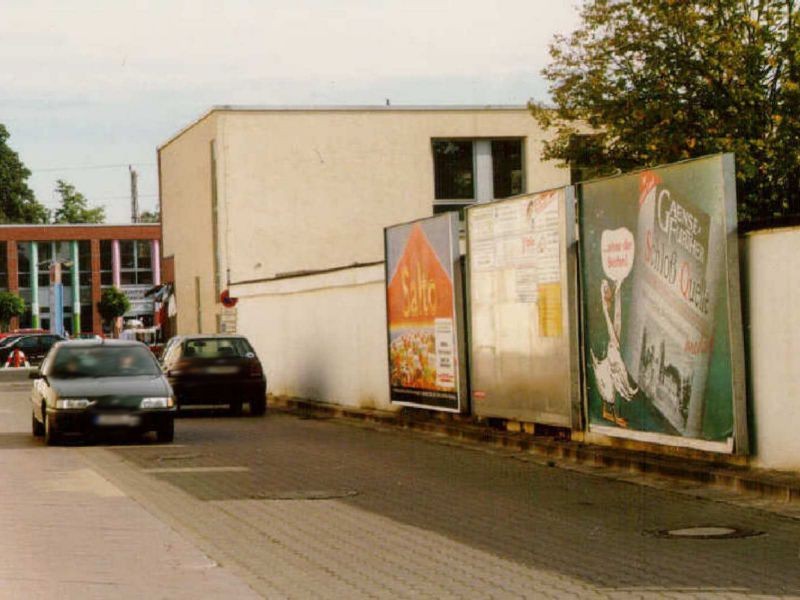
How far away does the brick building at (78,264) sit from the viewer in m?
108

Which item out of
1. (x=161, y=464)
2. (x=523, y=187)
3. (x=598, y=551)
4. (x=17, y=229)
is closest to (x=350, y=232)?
(x=523, y=187)

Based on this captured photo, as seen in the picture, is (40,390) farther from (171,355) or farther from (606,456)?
(606,456)

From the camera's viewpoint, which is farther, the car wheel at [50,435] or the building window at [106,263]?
the building window at [106,263]

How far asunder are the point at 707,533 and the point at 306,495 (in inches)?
169

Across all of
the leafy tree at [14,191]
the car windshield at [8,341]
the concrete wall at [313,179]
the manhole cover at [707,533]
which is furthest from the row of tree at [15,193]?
the manhole cover at [707,533]

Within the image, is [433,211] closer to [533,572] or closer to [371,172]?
[371,172]

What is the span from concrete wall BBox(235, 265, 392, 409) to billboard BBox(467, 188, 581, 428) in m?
5.55

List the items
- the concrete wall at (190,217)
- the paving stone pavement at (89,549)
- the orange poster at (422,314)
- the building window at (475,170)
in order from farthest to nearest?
1. the building window at (475,170)
2. the concrete wall at (190,217)
3. the orange poster at (422,314)
4. the paving stone pavement at (89,549)

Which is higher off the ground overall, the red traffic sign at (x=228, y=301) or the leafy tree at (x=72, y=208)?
the leafy tree at (x=72, y=208)

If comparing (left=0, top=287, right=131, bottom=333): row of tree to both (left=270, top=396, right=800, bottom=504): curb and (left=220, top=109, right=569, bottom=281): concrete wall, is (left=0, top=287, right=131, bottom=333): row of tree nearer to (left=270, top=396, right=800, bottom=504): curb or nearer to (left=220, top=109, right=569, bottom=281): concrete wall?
(left=220, top=109, right=569, bottom=281): concrete wall

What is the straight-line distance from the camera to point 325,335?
30000 millimetres

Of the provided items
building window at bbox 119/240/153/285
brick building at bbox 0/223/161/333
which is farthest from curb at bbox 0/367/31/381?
building window at bbox 119/240/153/285

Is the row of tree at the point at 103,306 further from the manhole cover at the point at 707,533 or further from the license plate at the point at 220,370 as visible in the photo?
the manhole cover at the point at 707,533

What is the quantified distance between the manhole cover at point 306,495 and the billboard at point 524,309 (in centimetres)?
463
